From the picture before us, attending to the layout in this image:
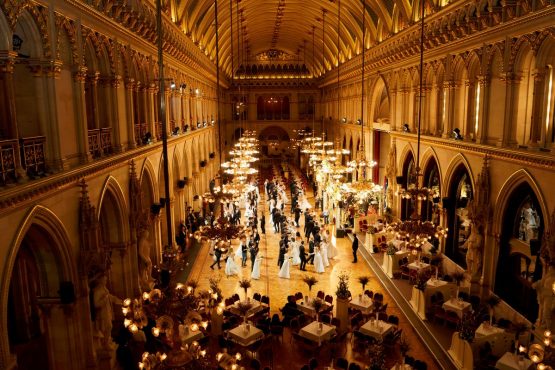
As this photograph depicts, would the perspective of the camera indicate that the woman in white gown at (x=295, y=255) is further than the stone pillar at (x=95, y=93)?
Yes

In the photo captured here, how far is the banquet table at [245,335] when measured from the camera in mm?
11992

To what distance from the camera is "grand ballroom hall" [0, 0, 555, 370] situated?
8.62m

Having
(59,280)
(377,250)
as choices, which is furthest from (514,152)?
(59,280)

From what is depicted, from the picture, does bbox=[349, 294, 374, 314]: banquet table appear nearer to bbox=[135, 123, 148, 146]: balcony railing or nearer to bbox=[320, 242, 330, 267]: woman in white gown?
bbox=[320, 242, 330, 267]: woman in white gown

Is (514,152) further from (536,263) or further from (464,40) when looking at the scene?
(464,40)

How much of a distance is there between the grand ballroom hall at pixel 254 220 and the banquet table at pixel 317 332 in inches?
2.0

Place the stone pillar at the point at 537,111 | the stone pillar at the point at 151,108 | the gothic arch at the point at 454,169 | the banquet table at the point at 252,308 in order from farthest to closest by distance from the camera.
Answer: the stone pillar at the point at 151,108 → the gothic arch at the point at 454,169 → the banquet table at the point at 252,308 → the stone pillar at the point at 537,111

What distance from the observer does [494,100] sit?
14055mm

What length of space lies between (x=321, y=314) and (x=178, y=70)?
13491 mm

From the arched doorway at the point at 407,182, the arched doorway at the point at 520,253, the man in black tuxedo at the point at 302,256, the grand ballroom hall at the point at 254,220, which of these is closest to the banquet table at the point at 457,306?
the grand ballroom hall at the point at 254,220

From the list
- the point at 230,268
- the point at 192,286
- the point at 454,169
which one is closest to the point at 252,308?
the point at 192,286

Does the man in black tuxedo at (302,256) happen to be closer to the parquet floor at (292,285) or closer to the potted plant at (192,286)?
the parquet floor at (292,285)

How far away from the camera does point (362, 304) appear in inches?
543

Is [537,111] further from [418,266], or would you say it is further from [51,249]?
[51,249]
